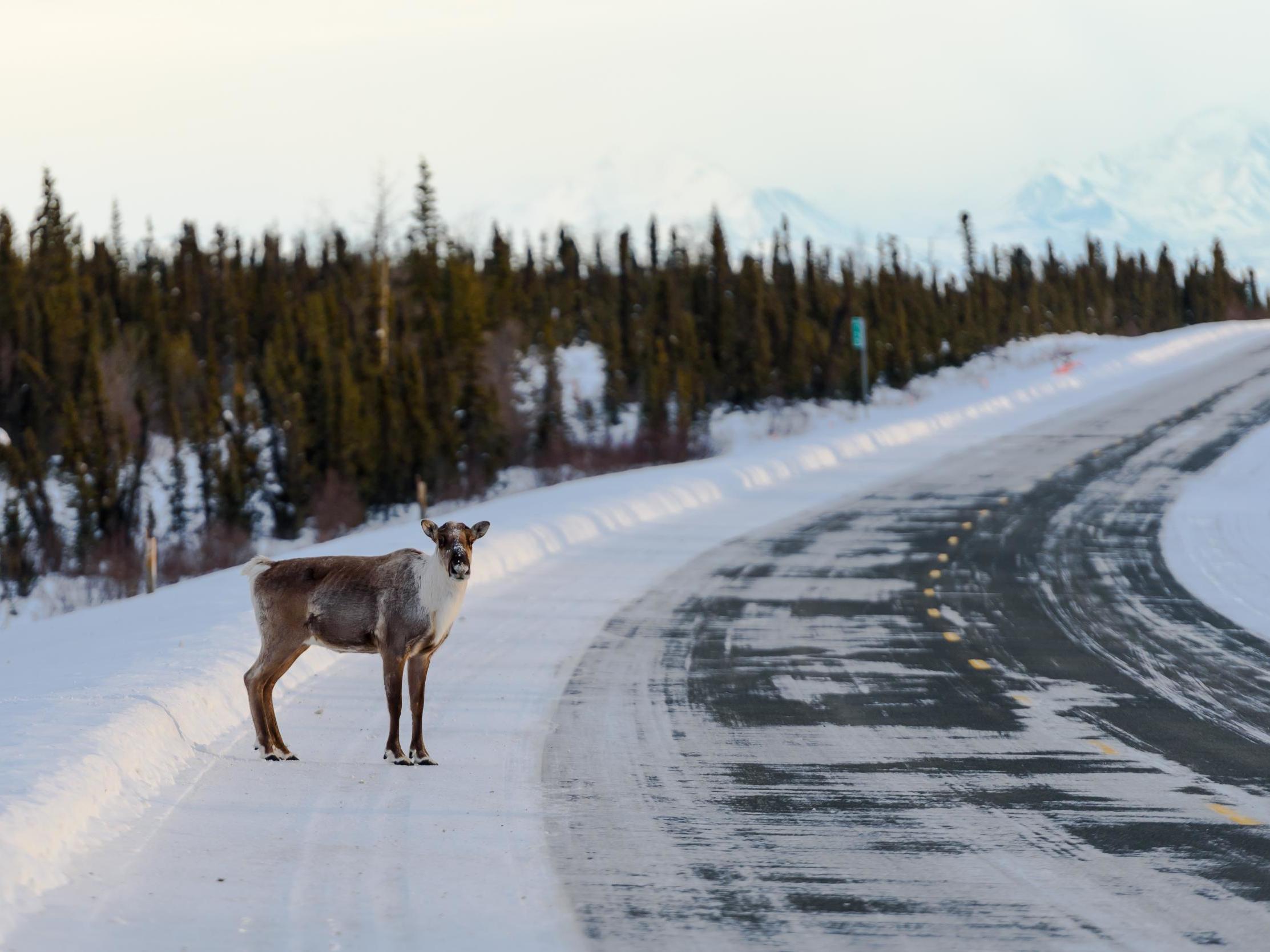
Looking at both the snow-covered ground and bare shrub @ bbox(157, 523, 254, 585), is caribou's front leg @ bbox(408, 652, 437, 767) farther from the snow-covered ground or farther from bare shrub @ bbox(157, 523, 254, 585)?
bare shrub @ bbox(157, 523, 254, 585)

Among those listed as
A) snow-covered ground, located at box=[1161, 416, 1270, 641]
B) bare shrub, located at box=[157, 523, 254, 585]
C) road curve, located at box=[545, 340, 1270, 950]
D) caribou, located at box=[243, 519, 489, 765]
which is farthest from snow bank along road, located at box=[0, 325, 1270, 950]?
bare shrub, located at box=[157, 523, 254, 585]

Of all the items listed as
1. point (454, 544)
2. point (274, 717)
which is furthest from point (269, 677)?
point (454, 544)

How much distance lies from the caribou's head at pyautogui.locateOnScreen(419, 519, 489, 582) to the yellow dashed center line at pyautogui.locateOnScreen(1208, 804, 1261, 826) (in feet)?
13.1

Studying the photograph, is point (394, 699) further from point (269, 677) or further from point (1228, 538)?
point (1228, 538)

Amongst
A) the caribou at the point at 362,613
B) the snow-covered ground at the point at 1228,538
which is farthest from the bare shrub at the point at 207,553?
the caribou at the point at 362,613

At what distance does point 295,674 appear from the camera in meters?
11.0

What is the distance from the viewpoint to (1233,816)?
7.34 m

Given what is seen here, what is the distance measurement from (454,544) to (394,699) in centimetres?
108

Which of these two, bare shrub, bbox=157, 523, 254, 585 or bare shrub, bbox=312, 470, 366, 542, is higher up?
bare shrub, bbox=312, 470, 366, 542

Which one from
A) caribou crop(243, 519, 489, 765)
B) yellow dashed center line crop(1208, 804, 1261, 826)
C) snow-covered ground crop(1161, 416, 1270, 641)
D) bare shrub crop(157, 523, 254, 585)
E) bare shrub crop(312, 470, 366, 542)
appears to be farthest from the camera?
bare shrub crop(312, 470, 366, 542)

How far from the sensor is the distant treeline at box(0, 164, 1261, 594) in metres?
51.5

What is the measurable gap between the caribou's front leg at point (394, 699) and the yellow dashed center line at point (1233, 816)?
434cm

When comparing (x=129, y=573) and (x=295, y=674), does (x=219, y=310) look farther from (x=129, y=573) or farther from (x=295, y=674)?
(x=295, y=674)

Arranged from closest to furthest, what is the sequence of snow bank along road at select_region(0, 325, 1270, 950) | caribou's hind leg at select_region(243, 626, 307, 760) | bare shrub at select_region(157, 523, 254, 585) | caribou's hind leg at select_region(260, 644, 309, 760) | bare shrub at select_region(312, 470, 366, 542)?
snow bank along road at select_region(0, 325, 1270, 950)
caribou's hind leg at select_region(243, 626, 307, 760)
caribou's hind leg at select_region(260, 644, 309, 760)
bare shrub at select_region(157, 523, 254, 585)
bare shrub at select_region(312, 470, 366, 542)
